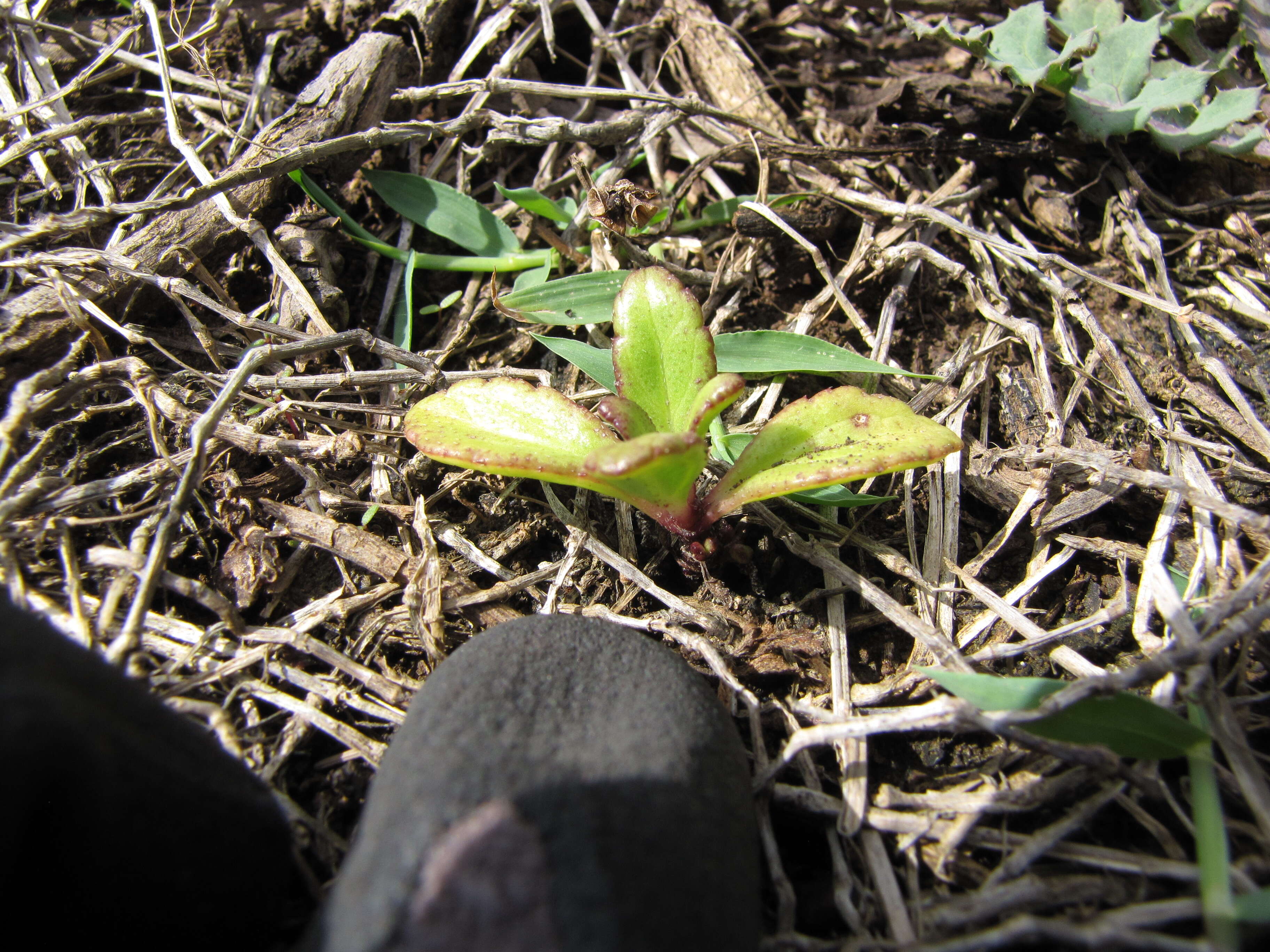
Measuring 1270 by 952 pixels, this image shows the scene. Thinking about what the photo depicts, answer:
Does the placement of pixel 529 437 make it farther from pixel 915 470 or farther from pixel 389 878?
pixel 915 470

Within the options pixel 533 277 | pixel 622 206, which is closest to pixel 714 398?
pixel 622 206

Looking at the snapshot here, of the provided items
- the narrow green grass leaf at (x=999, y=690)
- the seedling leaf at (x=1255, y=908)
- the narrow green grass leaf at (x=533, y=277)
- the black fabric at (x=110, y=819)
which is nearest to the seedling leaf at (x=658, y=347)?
the narrow green grass leaf at (x=533, y=277)

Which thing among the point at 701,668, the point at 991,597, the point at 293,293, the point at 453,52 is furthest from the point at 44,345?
the point at 991,597

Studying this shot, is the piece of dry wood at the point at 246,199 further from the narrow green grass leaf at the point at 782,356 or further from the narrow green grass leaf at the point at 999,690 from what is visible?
the narrow green grass leaf at the point at 999,690

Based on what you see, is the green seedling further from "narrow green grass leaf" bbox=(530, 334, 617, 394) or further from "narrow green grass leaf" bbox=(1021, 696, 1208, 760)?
"narrow green grass leaf" bbox=(1021, 696, 1208, 760)

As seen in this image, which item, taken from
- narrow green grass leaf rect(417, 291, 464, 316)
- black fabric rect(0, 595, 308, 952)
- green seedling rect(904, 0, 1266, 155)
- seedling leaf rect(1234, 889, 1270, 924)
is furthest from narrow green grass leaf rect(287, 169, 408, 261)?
seedling leaf rect(1234, 889, 1270, 924)

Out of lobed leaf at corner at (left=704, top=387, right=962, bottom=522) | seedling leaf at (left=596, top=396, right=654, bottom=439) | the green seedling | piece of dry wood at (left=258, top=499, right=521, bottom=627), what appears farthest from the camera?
Result: the green seedling

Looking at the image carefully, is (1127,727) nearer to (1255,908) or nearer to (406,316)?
(1255,908)
